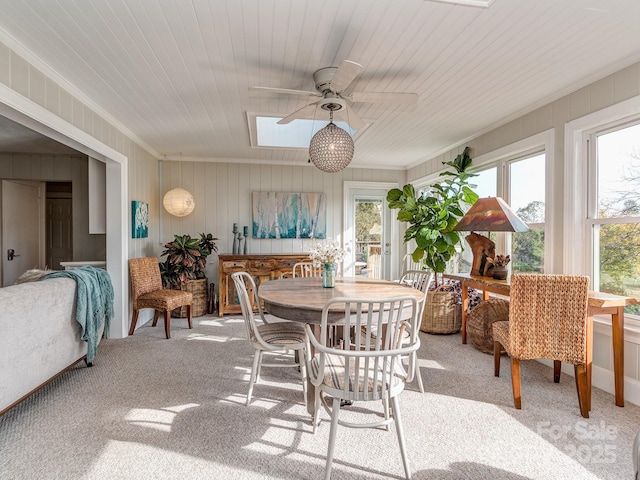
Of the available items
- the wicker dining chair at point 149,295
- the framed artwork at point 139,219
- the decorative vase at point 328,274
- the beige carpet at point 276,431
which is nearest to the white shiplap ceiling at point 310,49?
the framed artwork at point 139,219

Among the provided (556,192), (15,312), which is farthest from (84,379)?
(556,192)

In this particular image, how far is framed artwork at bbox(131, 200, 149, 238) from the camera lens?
14.2ft

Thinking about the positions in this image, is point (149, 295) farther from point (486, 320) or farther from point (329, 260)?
point (486, 320)

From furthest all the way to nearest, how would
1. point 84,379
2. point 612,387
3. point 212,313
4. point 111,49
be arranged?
point 212,313 → point 84,379 → point 612,387 → point 111,49

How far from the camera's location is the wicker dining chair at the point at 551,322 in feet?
7.53

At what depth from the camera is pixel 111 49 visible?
7.82 feet

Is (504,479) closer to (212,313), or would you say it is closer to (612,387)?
(612,387)

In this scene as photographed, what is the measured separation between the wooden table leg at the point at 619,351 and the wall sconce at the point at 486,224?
917mm

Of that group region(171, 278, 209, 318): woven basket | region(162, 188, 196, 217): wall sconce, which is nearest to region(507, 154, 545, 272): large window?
region(171, 278, 209, 318): woven basket

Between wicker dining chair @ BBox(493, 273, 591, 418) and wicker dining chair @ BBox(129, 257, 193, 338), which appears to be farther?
wicker dining chair @ BBox(129, 257, 193, 338)

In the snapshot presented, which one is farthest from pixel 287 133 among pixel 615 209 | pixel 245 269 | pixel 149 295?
pixel 615 209

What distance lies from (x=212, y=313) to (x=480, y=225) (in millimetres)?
3890

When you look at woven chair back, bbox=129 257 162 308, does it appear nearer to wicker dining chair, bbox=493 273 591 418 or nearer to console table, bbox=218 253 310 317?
console table, bbox=218 253 310 317

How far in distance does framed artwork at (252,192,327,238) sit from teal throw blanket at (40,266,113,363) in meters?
2.85
